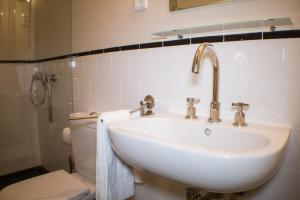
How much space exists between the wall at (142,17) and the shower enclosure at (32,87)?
361mm

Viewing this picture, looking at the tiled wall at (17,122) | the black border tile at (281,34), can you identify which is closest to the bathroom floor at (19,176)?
the tiled wall at (17,122)

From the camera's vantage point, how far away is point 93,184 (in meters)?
1.17

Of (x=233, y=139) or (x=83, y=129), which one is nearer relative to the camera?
(x=233, y=139)

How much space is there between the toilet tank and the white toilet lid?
0.20ft

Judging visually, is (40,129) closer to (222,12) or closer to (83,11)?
(83,11)

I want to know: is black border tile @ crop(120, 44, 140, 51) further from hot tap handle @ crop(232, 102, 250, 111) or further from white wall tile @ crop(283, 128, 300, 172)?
white wall tile @ crop(283, 128, 300, 172)

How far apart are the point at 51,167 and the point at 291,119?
6.29ft

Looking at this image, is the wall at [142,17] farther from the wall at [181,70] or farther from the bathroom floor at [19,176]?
the bathroom floor at [19,176]

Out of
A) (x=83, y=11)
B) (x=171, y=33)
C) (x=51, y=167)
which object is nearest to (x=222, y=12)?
(x=171, y=33)

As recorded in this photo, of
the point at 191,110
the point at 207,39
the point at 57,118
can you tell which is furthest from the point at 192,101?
the point at 57,118

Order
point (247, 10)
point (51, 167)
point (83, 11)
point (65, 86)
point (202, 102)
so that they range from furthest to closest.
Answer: point (51, 167), point (65, 86), point (83, 11), point (202, 102), point (247, 10)

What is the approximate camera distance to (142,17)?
1120 millimetres

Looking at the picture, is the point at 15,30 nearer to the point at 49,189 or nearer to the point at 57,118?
the point at 57,118

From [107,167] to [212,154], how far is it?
1.68 feet
